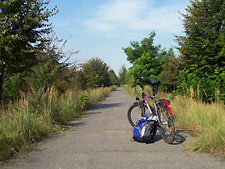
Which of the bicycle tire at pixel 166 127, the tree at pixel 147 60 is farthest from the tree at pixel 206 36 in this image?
the tree at pixel 147 60

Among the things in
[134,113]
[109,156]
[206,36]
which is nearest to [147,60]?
[206,36]

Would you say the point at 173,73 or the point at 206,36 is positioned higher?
the point at 206,36

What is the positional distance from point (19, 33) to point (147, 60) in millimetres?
20087

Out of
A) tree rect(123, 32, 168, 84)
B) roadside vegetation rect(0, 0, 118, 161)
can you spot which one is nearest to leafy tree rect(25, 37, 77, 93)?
roadside vegetation rect(0, 0, 118, 161)

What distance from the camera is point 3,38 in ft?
27.6

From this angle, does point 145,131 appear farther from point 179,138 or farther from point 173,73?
point 173,73

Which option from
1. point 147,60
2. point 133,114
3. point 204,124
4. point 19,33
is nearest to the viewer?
point 204,124

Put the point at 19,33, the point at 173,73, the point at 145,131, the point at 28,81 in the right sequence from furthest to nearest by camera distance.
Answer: the point at 173,73
the point at 28,81
the point at 19,33
the point at 145,131

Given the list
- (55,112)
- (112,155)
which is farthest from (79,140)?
(55,112)

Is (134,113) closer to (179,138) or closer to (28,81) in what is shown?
(179,138)

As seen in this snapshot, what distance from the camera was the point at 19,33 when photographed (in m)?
9.69

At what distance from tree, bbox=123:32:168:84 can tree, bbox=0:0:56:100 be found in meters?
17.5

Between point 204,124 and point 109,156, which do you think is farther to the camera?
point 204,124

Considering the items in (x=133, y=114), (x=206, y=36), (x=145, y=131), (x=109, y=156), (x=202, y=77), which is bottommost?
(x=109, y=156)
